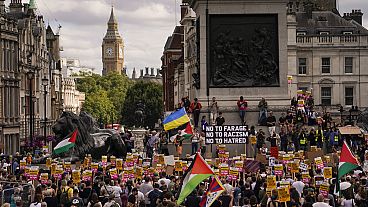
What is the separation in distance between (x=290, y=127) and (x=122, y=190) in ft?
59.0

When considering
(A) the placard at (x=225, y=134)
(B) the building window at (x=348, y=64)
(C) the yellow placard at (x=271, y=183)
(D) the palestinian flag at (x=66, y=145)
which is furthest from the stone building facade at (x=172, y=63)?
(C) the yellow placard at (x=271, y=183)

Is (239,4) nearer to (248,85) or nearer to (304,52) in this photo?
(248,85)

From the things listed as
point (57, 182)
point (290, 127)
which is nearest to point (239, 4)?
point (290, 127)

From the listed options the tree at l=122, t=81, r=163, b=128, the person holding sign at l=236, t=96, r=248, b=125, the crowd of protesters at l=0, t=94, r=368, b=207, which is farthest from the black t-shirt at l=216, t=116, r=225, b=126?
the tree at l=122, t=81, r=163, b=128

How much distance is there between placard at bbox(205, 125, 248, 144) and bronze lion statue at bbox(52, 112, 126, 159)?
5.79 meters

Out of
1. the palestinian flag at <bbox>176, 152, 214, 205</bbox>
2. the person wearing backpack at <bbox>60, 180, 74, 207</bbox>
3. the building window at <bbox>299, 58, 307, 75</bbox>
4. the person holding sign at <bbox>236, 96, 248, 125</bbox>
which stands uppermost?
the building window at <bbox>299, 58, 307, 75</bbox>

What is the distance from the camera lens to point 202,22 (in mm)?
46719

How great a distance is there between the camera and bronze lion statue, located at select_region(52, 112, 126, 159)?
4181 cm

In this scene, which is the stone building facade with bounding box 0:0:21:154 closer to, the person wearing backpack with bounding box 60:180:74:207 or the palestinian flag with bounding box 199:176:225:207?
the person wearing backpack with bounding box 60:180:74:207

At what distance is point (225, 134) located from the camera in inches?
1526

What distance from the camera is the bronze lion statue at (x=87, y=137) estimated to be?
137 ft

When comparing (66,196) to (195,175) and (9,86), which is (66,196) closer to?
(195,175)

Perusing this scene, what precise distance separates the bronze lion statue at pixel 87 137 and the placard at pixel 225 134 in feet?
19.0

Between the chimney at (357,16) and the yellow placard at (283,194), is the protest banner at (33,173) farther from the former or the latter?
the chimney at (357,16)
